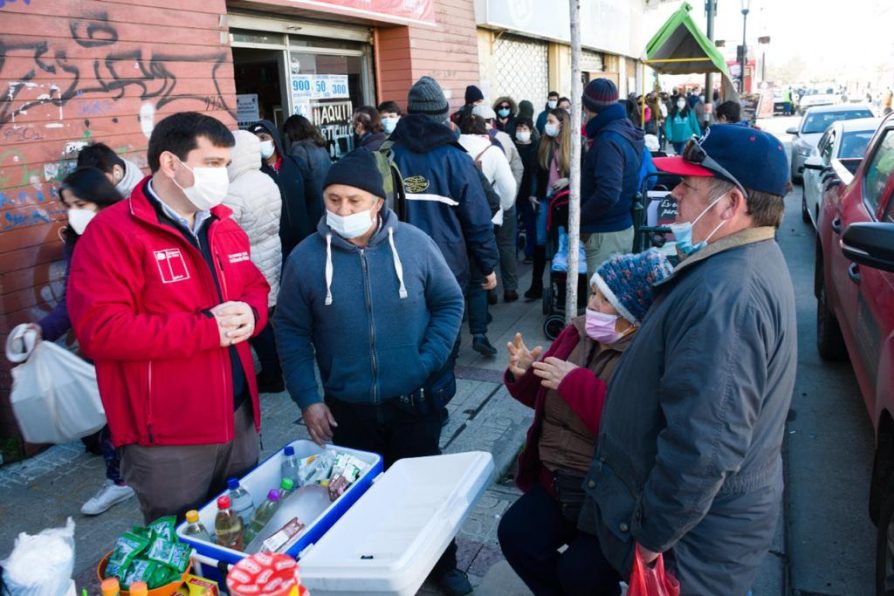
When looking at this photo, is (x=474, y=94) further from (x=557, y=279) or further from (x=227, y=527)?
(x=227, y=527)

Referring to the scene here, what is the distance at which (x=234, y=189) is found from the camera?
180 inches

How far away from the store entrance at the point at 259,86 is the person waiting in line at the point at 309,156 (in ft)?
6.75

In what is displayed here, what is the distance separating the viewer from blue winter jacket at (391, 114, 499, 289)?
460 cm

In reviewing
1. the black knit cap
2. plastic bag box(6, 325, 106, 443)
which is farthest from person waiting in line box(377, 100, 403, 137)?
plastic bag box(6, 325, 106, 443)

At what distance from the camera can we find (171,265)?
2330mm

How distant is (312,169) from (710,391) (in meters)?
4.55

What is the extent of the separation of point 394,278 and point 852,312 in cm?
288

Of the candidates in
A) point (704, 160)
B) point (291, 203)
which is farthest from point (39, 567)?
point (291, 203)

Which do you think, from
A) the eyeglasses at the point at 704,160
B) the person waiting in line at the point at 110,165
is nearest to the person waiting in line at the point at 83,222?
the person waiting in line at the point at 110,165

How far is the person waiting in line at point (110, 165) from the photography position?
4.00 m

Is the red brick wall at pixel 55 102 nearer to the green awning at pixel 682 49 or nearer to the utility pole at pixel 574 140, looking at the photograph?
the utility pole at pixel 574 140

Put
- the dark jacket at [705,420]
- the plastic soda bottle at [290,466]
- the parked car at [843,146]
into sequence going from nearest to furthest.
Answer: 1. the dark jacket at [705,420]
2. the plastic soda bottle at [290,466]
3. the parked car at [843,146]

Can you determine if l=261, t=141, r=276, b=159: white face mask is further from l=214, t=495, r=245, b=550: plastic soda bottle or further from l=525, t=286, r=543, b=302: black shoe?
l=214, t=495, r=245, b=550: plastic soda bottle

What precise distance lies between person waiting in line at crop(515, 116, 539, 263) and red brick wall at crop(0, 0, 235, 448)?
3690 millimetres
